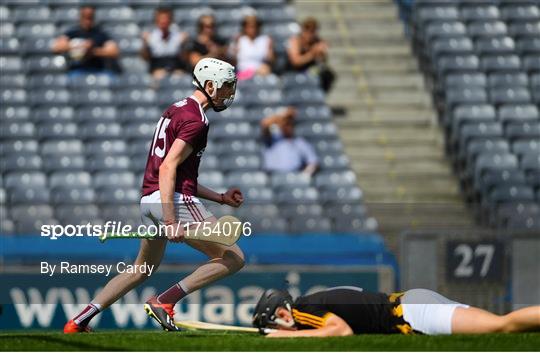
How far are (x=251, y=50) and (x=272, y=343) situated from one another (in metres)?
8.85

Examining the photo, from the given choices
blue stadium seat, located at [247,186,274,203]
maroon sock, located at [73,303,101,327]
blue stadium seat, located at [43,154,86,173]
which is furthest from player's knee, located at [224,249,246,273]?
blue stadium seat, located at [43,154,86,173]

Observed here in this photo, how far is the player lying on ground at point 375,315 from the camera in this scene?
33.8ft

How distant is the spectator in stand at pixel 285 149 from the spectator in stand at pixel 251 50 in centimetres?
125

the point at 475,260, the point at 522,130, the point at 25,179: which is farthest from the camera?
the point at 522,130

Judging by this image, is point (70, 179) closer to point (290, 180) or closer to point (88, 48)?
point (88, 48)

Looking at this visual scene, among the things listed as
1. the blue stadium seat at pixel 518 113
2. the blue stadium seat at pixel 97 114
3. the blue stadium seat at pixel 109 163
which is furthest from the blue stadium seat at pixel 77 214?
the blue stadium seat at pixel 518 113

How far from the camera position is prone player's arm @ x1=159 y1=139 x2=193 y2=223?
33.2 feet

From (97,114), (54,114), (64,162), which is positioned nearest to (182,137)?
(64,162)

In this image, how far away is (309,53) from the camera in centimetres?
1853

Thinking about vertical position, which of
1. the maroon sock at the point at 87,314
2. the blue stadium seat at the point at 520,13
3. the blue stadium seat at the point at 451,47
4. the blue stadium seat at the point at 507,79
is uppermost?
the blue stadium seat at the point at 520,13

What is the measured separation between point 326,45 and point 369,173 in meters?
2.77

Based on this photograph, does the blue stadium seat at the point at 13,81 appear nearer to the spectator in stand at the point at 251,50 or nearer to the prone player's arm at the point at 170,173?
the spectator in stand at the point at 251,50

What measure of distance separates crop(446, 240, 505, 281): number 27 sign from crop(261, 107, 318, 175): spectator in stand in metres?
2.38

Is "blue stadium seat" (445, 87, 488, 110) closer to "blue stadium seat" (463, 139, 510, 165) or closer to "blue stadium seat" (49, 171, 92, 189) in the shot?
"blue stadium seat" (463, 139, 510, 165)
